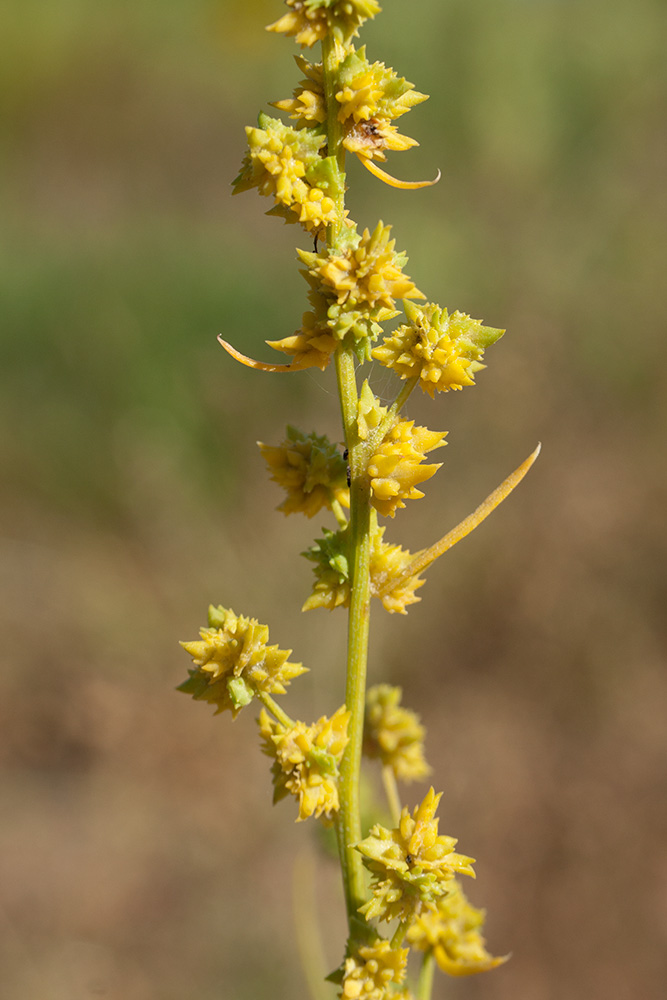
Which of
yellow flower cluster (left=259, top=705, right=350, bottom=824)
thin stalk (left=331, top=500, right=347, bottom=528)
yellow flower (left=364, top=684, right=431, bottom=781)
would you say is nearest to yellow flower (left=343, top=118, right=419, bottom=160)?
thin stalk (left=331, top=500, right=347, bottom=528)

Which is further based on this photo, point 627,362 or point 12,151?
point 12,151

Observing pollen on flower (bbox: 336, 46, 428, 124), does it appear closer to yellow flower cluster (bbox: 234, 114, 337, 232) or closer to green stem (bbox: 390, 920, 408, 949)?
yellow flower cluster (bbox: 234, 114, 337, 232)

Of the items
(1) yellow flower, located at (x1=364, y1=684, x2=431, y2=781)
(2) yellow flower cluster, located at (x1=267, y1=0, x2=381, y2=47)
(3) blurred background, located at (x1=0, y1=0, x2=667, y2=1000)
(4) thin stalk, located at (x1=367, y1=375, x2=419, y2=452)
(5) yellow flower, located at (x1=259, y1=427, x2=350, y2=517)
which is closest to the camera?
(2) yellow flower cluster, located at (x1=267, y1=0, x2=381, y2=47)

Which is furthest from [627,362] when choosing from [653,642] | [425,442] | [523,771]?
[425,442]

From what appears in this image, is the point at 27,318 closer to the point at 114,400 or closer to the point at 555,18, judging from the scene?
the point at 114,400

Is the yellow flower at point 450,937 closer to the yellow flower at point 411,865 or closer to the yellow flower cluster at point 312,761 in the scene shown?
the yellow flower at point 411,865

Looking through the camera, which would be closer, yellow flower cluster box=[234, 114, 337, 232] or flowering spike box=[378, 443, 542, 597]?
yellow flower cluster box=[234, 114, 337, 232]

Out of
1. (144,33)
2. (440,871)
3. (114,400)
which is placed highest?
(144,33)
